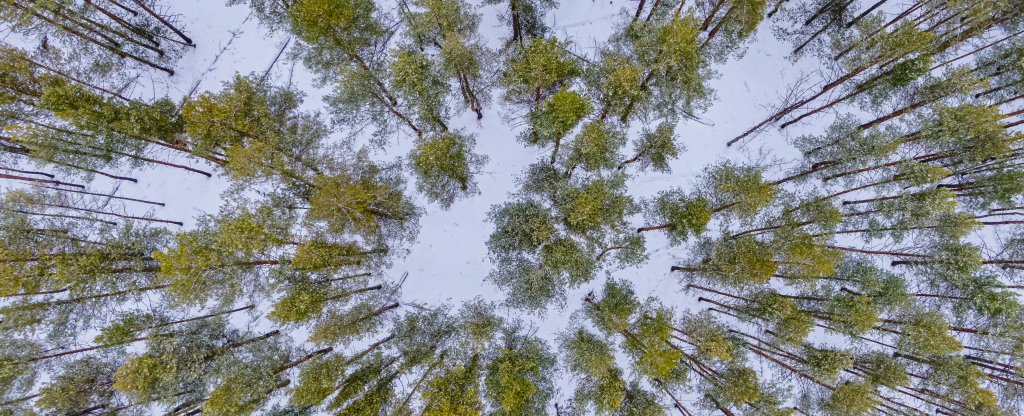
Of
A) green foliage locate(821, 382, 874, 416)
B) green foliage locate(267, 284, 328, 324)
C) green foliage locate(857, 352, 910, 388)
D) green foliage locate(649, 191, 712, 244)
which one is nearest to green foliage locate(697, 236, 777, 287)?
green foliage locate(649, 191, 712, 244)

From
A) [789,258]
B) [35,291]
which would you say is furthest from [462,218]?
[35,291]

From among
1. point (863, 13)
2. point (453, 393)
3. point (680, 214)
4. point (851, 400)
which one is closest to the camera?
point (453, 393)

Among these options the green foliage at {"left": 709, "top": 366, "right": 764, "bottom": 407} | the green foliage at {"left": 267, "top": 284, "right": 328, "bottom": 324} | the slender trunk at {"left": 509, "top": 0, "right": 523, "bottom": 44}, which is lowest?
the green foliage at {"left": 709, "top": 366, "right": 764, "bottom": 407}

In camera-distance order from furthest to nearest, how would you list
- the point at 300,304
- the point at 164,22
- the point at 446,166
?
the point at 164,22, the point at 446,166, the point at 300,304

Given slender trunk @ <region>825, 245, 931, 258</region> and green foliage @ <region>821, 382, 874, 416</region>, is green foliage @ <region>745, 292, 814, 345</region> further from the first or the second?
slender trunk @ <region>825, 245, 931, 258</region>

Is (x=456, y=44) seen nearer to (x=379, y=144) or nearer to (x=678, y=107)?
(x=379, y=144)

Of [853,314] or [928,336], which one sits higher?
[853,314]

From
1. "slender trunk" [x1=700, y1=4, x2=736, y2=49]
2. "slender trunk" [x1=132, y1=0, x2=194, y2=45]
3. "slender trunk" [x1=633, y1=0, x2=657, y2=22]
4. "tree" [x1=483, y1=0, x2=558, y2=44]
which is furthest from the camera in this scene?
"tree" [x1=483, y1=0, x2=558, y2=44]

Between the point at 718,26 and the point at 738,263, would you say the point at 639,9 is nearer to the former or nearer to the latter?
the point at 718,26

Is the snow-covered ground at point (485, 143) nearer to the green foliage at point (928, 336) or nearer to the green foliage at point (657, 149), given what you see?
the green foliage at point (657, 149)

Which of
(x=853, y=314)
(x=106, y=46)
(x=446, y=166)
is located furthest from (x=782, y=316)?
(x=106, y=46)

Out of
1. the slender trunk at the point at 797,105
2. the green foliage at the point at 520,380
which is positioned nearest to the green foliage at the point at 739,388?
the green foliage at the point at 520,380

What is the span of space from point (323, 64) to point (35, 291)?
14.1 metres

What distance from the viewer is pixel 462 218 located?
20469mm
